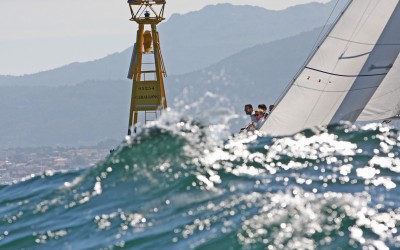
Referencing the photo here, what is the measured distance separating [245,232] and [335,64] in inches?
564

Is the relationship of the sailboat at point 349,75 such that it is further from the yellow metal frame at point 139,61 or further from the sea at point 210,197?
the yellow metal frame at point 139,61

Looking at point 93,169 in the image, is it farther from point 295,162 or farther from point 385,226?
point 385,226

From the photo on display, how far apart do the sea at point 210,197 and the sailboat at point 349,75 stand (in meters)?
4.01

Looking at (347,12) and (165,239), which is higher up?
(347,12)

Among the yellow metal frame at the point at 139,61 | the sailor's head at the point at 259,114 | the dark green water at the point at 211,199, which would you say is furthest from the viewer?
the yellow metal frame at the point at 139,61

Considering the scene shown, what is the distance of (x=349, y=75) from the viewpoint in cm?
2795

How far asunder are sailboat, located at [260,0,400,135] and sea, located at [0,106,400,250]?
4013 mm

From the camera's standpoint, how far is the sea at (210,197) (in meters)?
14.1

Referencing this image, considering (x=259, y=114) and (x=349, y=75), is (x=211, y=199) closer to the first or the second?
(x=259, y=114)

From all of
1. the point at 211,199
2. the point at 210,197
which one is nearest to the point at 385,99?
the point at 210,197

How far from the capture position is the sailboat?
27.3m

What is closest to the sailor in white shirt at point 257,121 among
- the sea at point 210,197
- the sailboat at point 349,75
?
the sailboat at point 349,75

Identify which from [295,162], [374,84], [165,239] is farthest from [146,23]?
[165,239]

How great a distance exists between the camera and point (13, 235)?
16281 mm
